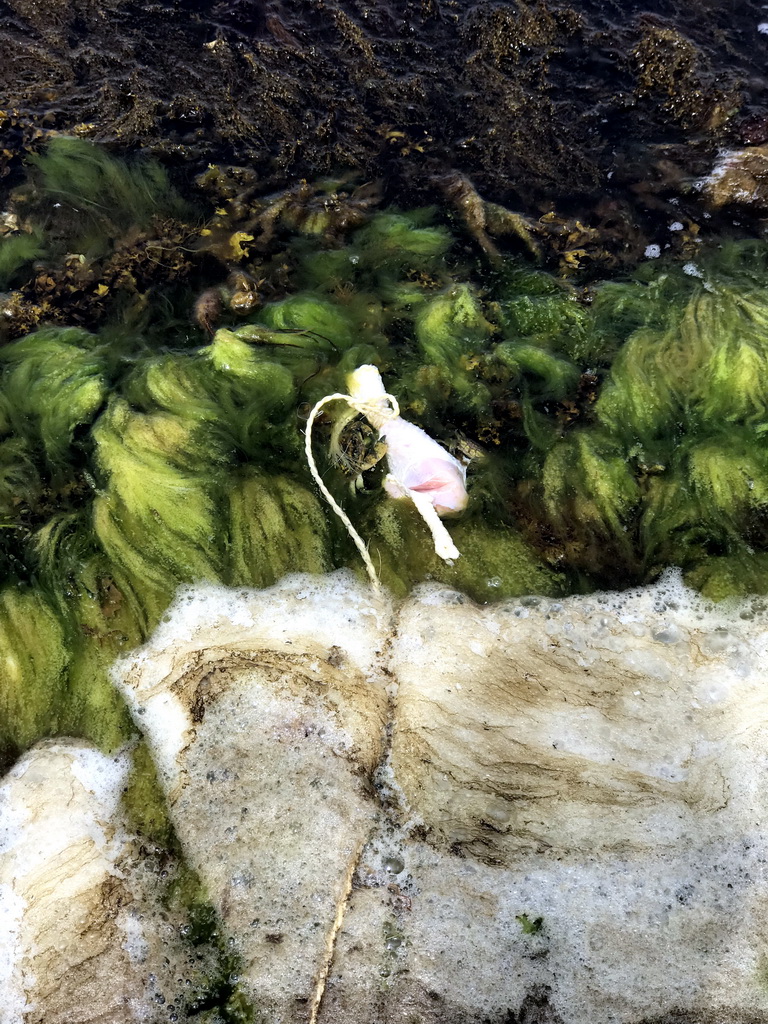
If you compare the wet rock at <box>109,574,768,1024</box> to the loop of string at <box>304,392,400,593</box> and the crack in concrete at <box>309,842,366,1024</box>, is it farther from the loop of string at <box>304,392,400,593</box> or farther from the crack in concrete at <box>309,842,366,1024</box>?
the loop of string at <box>304,392,400,593</box>

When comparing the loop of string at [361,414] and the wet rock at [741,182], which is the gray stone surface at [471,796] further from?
the wet rock at [741,182]

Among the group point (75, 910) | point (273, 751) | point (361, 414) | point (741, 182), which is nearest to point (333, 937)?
point (273, 751)

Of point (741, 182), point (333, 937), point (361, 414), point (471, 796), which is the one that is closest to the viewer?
point (333, 937)

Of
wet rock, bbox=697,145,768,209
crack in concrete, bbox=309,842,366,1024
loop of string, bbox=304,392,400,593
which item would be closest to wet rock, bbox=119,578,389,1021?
crack in concrete, bbox=309,842,366,1024

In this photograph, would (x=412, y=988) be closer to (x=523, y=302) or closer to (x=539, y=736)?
(x=539, y=736)

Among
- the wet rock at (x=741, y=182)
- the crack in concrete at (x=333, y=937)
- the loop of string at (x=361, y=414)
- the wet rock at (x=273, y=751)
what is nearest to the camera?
the crack in concrete at (x=333, y=937)

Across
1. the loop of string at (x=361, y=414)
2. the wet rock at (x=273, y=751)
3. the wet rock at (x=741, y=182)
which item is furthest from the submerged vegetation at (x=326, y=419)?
the wet rock at (x=741, y=182)

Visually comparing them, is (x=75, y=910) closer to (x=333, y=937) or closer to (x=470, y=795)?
(x=333, y=937)
